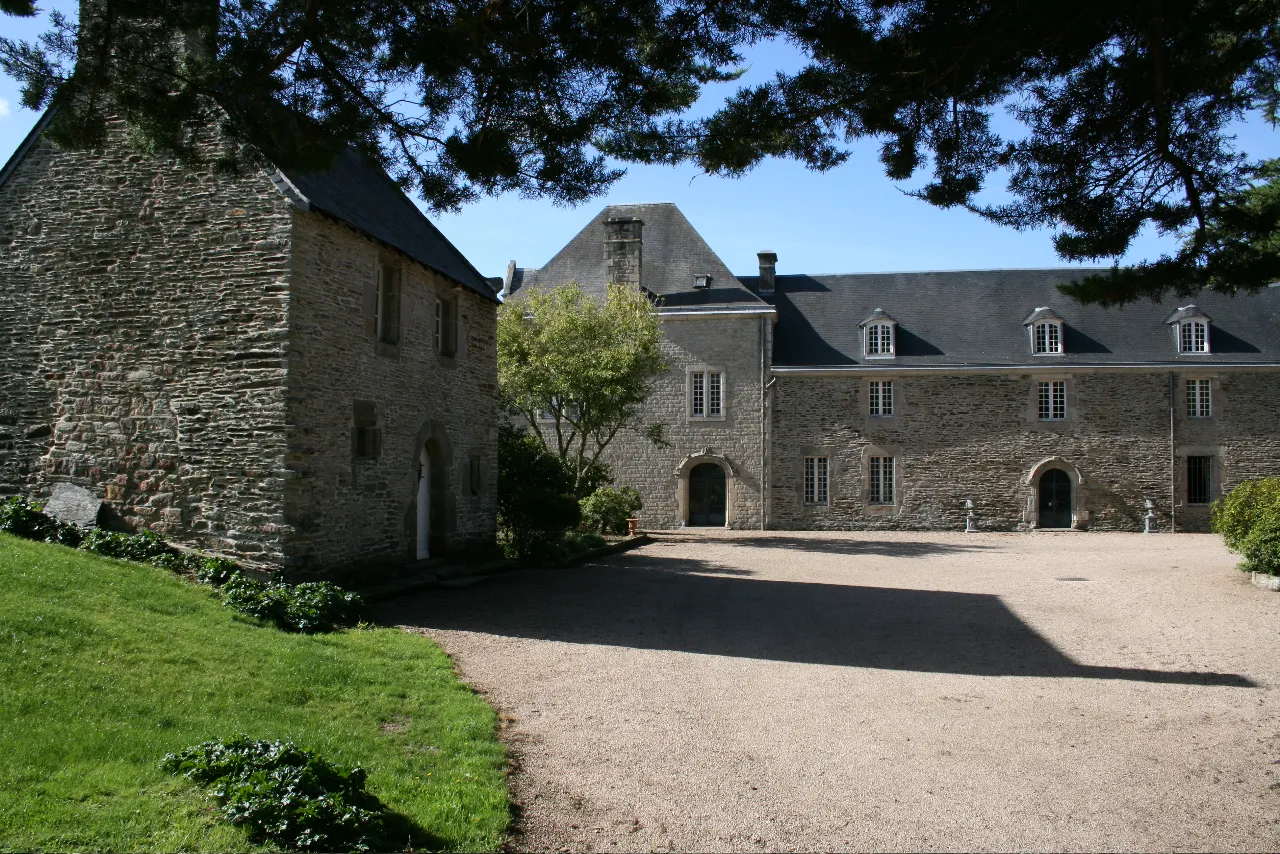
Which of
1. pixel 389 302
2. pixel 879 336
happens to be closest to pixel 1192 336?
pixel 879 336

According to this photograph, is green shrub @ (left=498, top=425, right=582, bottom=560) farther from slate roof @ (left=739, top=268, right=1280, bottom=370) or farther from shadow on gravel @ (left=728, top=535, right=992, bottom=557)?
slate roof @ (left=739, top=268, right=1280, bottom=370)

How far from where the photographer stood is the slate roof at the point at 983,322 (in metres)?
27.7

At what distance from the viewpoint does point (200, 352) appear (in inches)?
407

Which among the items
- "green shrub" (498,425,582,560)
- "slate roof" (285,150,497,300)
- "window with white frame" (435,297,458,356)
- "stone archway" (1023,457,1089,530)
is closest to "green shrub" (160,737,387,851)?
"slate roof" (285,150,497,300)

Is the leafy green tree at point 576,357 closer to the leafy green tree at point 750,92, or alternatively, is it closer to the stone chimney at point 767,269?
the stone chimney at point 767,269

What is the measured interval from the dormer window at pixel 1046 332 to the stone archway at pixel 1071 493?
3220 millimetres

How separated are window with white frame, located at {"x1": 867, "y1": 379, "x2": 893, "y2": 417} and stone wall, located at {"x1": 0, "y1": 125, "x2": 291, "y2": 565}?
68.4 ft

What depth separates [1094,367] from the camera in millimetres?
27203

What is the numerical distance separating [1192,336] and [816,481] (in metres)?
11.7

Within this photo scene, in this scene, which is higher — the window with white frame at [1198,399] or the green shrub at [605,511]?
the window with white frame at [1198,399]

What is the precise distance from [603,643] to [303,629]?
2.70 m

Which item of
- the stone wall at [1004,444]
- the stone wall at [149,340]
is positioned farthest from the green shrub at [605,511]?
the stone wall at [149,340]

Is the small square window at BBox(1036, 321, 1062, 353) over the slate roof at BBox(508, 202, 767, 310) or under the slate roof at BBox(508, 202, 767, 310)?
under

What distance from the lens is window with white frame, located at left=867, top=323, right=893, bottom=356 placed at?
2845 cm
